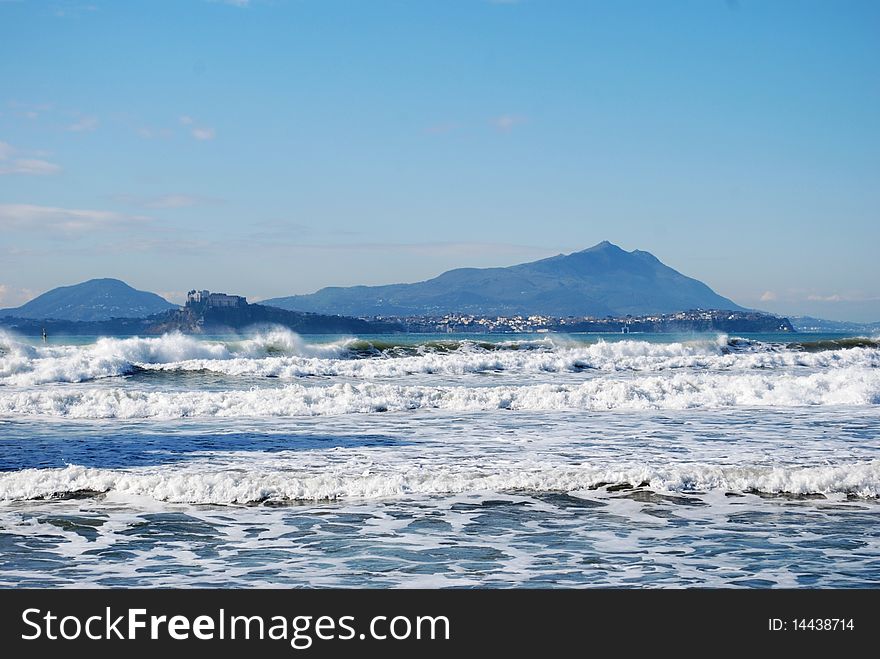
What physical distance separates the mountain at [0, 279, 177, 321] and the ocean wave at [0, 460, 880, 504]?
120711 mm

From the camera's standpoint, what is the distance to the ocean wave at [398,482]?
10398 mm

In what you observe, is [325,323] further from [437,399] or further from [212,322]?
[437,399]

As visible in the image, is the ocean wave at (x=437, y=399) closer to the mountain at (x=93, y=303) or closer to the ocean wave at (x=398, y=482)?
the ocean wave at (x=398, y=482)

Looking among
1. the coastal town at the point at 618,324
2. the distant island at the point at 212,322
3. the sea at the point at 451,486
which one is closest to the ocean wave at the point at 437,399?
the sea at the point at 451,486

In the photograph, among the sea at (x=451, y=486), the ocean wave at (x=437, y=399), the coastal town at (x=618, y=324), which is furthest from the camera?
the coastal town at (x=618, y=324)

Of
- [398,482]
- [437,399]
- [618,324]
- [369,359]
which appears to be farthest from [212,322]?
[398,482]

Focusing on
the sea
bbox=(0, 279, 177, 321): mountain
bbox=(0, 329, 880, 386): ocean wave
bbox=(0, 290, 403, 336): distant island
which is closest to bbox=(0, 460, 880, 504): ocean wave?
the sea

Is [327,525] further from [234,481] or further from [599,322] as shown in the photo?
[599,322]

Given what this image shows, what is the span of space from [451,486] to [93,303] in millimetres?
149063

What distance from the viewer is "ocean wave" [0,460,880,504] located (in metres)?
10.4

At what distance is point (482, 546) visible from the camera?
8.08m

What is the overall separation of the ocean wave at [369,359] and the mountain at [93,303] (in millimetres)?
93684
